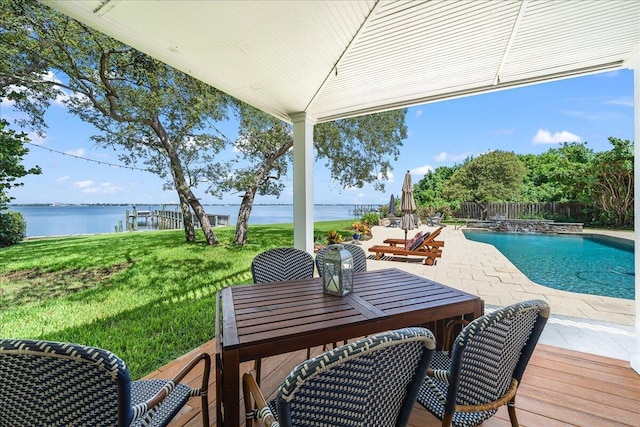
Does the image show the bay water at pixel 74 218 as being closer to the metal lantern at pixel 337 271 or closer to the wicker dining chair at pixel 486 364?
the metal lantern at pixel 337 271

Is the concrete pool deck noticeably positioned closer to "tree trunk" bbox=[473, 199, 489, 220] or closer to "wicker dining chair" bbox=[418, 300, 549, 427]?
"wicker dining chair" bbox=[418, 300, 549, 427]

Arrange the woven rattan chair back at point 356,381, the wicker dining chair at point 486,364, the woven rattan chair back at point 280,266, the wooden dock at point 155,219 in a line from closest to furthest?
the woven rattan chair back at point 356,381, the wicker dining chair at point 486,364, the woven rattan chair back at point 280,266, the wooden dock at point 155,219

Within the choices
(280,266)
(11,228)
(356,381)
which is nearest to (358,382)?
(356,381)

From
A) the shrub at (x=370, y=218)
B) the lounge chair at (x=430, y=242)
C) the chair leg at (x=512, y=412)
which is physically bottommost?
the chair leg at (x=512, y=412)

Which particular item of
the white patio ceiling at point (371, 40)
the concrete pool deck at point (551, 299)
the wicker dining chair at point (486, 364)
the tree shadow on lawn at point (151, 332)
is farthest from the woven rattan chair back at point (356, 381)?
the concrete pool deck at point (551, 299)

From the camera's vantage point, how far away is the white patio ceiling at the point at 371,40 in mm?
1656

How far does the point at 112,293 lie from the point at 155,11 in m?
2.93

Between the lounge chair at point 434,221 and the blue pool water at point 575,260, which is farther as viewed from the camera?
the lounge chair at point 434,221

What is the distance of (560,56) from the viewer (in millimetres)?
2303

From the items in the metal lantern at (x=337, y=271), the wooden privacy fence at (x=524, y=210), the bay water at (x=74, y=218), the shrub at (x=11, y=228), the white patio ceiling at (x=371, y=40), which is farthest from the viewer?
the wooden privacy fence at (x=524, y=210)

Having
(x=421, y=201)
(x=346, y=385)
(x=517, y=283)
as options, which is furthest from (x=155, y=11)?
(x=421, y=201)

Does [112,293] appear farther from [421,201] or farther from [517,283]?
[421,201]

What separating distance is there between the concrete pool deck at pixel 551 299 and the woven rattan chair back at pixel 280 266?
2.48m

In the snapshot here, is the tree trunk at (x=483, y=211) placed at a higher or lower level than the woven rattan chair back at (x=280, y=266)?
higher
